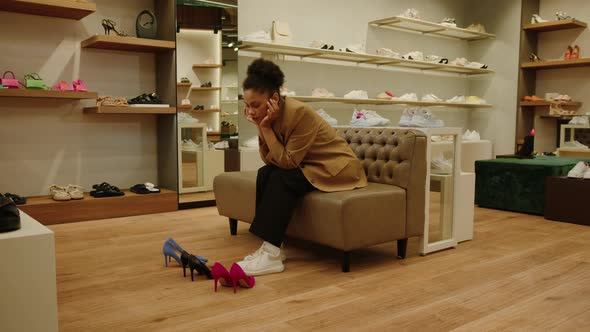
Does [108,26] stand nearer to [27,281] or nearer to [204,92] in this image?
[204,92]

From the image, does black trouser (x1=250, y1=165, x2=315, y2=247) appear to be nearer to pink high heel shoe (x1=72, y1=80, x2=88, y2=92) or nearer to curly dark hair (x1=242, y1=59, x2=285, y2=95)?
curly dark hair (x1=242, y1=59, x2=285, y2=95)

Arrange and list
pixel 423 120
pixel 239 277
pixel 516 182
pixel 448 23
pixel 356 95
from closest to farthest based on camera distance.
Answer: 1. pixel 239 277
2. pixel 423 120
3. pixel 516 182
4. pixel 356 95
5. pixel 448 23

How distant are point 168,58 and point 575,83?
17.7ft

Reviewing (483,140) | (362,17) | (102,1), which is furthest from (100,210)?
(483,140)

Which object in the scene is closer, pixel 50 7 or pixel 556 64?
pixel 50 7

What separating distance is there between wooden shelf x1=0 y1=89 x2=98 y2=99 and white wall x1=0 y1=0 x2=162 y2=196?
1.13ft

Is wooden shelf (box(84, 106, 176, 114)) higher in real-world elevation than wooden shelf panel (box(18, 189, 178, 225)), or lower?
higher

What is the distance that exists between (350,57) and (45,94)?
3.49m

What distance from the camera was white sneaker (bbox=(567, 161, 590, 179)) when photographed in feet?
13.4

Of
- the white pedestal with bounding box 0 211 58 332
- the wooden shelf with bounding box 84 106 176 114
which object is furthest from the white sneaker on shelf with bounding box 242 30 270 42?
the white pedestal with bounding box 0 211 58 332

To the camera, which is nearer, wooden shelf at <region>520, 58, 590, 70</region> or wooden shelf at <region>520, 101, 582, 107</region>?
wooden shelf at <region>520, 58, 590, 70</region>

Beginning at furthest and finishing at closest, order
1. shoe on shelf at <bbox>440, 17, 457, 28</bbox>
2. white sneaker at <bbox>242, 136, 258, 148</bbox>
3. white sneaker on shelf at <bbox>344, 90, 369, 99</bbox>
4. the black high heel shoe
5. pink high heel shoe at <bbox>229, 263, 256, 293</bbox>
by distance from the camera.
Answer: shoe on shelf at <bbox>440, 17, 457, 28</bbox>, white sneaker on shelf at <bbox>344, 90, 369, 99</bbox>, white sneaker at <bbox>242, 136, 258, 148</bbox>, the black high heel shoe, pink high heel shoe at <bbox>229, 263, 256, 293</bbox>

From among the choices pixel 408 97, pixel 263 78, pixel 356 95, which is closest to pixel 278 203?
pixel 263 78

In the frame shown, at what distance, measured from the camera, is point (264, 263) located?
8.59 feet
